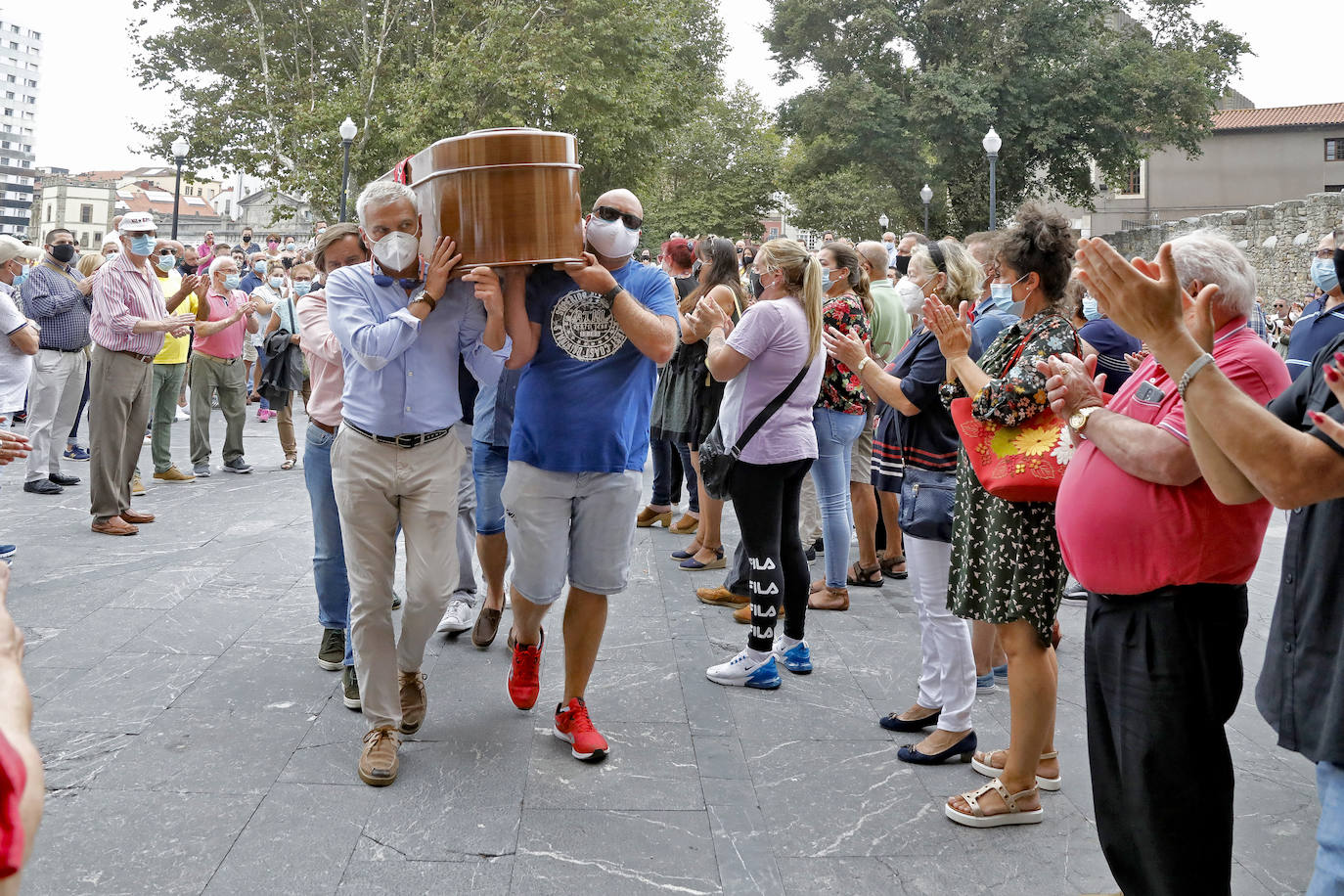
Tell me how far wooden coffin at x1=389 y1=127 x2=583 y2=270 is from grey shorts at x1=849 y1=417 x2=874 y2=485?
375 cm

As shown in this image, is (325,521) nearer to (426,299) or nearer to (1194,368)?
(426,299)

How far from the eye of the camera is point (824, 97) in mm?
36281

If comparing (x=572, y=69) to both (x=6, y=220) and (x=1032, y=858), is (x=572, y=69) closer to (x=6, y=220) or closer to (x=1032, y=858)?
(x=1032, y=858)

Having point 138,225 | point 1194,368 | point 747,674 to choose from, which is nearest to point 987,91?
point 138,225

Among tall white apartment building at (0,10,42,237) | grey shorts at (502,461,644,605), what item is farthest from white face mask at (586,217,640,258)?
tall white apartment building at (0,10,42,237)

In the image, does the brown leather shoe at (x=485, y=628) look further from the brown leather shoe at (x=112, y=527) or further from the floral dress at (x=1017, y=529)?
the brown leather shoe at (x=112, y=527)

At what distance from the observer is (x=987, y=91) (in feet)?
112

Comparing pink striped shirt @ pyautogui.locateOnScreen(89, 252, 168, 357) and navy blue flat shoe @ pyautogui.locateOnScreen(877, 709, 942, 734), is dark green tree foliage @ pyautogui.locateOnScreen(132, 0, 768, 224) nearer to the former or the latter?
pink striped shirt @ pyautogui.locateOnScreen(89, 252, 168, 357)

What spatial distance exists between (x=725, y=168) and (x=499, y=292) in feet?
150

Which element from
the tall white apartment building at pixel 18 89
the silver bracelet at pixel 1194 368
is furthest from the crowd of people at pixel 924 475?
the tall white apartment building at pixel 18 89

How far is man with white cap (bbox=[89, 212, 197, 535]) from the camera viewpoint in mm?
7348

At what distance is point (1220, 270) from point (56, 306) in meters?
8.91

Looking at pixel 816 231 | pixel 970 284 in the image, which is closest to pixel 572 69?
pixel 816 231

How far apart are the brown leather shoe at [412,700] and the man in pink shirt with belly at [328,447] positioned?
32cm
